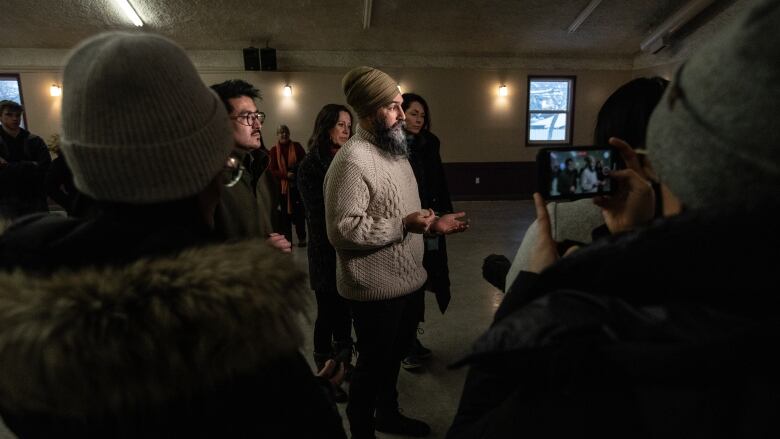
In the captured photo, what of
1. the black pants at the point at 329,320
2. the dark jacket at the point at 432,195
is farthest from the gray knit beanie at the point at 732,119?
→ the black pants at the point at 329,320

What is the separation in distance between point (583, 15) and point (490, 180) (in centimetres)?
377

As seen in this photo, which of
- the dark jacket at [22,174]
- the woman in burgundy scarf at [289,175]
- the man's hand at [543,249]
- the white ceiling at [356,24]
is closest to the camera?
the man's hand at [543,249]

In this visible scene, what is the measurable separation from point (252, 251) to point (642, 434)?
1.70ft

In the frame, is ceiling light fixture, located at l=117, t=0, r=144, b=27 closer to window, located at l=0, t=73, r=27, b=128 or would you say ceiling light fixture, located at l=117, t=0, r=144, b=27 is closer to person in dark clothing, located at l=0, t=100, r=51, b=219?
window, located at l=0, t=73, r=27, b=128

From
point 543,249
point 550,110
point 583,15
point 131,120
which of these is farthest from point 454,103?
point 131,120

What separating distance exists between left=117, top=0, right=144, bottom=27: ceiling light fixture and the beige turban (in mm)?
7196

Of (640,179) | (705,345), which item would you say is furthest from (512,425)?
(640,179)

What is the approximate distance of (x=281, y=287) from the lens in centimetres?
63

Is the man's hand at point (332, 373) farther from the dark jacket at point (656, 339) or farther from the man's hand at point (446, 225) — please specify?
the man's hand at point (446, 225)

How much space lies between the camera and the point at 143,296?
55 cm

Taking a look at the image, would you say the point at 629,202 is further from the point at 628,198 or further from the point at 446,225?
the point at 446,225

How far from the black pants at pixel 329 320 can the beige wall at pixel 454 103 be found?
7.59m

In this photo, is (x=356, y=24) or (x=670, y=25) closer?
(x=670, y=25)

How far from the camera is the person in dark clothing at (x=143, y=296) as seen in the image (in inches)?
20.8
